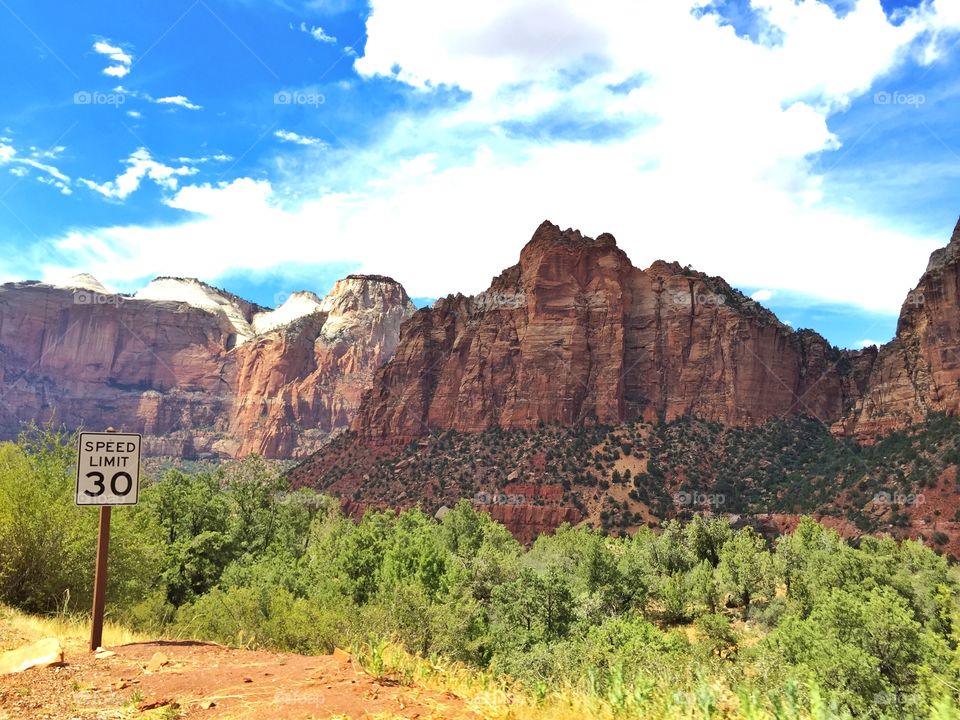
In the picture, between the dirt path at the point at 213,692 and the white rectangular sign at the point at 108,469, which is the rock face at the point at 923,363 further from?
the white rectangular sign at the point at 108,469

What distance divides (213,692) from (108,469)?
4.35 meters

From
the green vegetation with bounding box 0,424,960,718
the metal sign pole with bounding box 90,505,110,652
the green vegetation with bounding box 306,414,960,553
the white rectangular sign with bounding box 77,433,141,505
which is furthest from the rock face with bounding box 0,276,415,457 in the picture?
the white rectangular sign with bounding box 77,433,141,505

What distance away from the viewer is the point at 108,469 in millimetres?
9055

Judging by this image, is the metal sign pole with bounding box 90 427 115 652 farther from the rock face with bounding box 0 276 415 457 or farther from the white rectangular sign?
the rock face with bounding box 0 276 415 457

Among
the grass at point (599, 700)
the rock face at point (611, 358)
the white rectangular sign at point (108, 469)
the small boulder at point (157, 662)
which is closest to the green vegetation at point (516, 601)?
the grass at point (599, 700)

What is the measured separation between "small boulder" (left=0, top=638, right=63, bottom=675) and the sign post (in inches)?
42.0

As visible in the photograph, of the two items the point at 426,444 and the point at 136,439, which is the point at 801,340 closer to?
the point at 426,444

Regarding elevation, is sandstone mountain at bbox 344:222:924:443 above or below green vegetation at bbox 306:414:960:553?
above

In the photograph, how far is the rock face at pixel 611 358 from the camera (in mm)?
97375

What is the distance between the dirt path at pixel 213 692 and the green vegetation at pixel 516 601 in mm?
865

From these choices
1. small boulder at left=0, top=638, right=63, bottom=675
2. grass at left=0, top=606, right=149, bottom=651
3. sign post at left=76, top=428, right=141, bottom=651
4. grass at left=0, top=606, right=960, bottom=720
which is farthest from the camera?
grass at left=0, top=606, right=149, bottom=651

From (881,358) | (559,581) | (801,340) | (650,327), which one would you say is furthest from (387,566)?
(801,340)

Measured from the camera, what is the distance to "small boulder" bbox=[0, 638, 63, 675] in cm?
703

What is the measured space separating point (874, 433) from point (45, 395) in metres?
208
